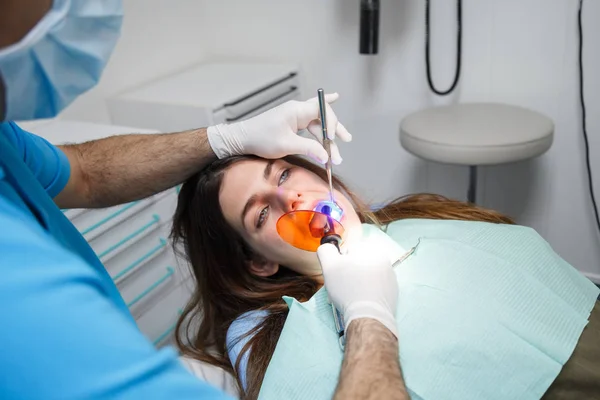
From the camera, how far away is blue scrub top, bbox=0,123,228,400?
58cm

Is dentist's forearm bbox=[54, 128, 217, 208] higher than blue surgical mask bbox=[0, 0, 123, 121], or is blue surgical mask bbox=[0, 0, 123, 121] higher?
blue surgical mask bbox=[0, 0, 123, 121]

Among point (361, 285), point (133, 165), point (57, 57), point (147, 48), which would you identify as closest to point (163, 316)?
point (133, 165)

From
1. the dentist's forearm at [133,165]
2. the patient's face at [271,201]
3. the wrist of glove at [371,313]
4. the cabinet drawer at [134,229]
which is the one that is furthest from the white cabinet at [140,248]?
the wrist of glove at [371,313]

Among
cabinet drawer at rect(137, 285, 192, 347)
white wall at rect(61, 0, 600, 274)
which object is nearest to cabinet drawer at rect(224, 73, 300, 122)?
white wall at rect(61, 0, 600, 274)

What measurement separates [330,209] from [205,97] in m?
1.23

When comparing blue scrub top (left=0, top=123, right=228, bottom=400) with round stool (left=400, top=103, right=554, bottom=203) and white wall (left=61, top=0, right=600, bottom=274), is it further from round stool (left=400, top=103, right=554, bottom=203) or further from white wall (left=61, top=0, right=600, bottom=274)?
white wall (left=61, top=0, right=600, bottom=274)

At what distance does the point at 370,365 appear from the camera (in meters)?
0.86

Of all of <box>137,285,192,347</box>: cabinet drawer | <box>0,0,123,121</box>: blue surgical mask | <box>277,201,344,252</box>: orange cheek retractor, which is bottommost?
<box>137,285,192,347</box>: cabinet drawer

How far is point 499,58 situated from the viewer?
2.28 meters

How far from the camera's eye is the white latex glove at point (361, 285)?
3.33ft

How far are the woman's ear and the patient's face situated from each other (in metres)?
0.02

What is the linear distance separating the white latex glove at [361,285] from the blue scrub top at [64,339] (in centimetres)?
42

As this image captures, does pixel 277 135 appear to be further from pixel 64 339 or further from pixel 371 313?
pixel 64 339

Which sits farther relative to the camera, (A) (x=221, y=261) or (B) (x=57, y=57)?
(A) (x=221, y=261)
